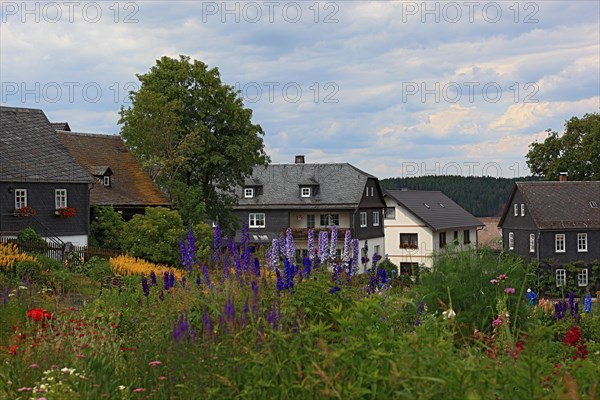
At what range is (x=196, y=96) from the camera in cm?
4328

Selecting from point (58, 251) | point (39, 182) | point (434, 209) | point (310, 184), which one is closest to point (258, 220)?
point (310, 184)

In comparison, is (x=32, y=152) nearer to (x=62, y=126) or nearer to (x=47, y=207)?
(x=47, y=207)

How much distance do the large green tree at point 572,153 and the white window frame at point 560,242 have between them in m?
10.2

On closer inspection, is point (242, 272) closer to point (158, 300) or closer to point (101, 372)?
point (158, 300)

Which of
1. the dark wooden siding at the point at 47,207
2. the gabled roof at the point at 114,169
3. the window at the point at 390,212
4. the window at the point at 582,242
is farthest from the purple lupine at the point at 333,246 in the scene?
the window at the point at 390,212

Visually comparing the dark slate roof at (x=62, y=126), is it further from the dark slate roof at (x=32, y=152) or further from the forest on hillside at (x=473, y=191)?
the forest on hillside at (x=473, y=191)

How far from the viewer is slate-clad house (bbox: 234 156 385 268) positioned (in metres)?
56.8

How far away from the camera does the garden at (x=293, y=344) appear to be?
16.4 ft

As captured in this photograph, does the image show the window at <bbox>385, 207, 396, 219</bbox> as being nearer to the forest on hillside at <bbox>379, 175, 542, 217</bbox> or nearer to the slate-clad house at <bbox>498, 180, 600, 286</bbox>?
the slate-clad house at <bbox>498, 180, 600, 286</bbox>

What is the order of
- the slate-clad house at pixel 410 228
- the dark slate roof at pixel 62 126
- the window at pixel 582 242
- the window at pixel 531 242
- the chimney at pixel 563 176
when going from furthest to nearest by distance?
the slate-clad house at pixel 410 228 < the chimney at pixel 563 176 < the dark slate roof at pixel 62 126 < the window at pixel 531 242 < the window at pixel 582 242

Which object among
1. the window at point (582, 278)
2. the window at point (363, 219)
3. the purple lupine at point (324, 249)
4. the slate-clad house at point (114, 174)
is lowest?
the window at point (582, 278)

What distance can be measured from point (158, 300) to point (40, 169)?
25.1m

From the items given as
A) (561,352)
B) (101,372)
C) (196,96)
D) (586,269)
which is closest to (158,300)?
(101,372)

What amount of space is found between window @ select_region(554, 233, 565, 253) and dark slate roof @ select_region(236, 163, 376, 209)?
1311 centimetres
